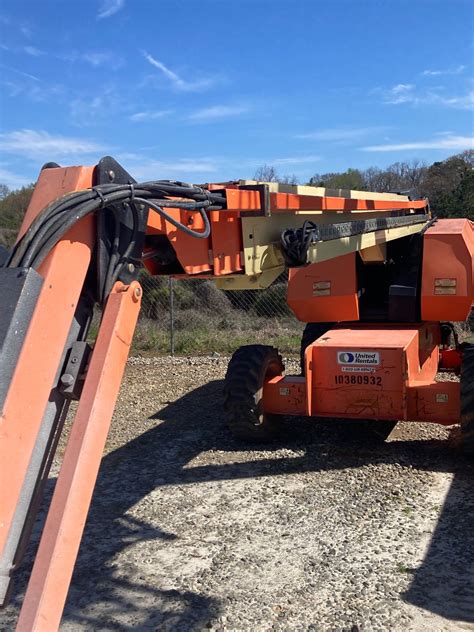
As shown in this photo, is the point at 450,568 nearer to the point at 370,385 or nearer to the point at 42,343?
the point at 370,385

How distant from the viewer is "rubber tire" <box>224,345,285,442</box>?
6160mm

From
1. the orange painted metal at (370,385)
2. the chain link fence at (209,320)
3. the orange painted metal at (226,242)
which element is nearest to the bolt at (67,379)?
the orange painted metal at (226,242)

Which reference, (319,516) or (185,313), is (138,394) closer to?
(319,516)

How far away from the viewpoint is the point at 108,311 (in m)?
2.37

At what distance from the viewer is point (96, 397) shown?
2186 mm

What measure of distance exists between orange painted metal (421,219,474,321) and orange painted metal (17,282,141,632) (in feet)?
14.8

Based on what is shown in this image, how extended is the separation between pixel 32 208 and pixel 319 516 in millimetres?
3362

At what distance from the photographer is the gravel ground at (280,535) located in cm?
358

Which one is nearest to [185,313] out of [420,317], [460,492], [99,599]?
[420,317]

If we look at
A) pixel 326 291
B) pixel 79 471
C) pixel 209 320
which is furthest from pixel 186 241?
pixel 209 320

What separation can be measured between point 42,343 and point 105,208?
0.56m

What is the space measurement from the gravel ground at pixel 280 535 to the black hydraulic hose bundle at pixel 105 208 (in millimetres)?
2163

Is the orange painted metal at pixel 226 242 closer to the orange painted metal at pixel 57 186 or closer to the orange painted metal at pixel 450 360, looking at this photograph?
the orange painted metal at pixel 57 186

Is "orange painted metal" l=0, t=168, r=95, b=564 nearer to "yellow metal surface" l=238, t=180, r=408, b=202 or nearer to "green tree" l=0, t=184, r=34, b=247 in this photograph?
"yellow metal surface" l=238, t=180, r=408, b=202
